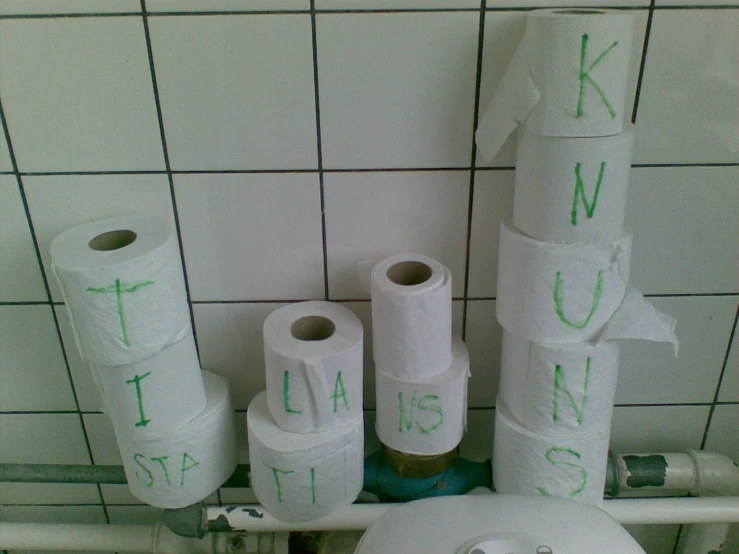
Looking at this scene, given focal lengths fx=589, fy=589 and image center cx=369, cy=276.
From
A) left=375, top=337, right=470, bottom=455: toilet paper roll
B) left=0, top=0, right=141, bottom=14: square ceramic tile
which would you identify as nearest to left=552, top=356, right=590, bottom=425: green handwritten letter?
left=375, top=337, right=470, bottom=455: toilet paper roll

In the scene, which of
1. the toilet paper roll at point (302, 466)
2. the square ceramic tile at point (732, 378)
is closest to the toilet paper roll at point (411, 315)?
the toilet paper roll at point (302, 466)

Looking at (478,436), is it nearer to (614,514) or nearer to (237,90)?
(614,514)

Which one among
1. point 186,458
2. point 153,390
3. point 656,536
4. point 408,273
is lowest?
point 656,536

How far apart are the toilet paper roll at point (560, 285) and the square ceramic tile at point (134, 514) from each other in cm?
68

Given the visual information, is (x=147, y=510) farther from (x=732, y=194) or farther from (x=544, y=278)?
(x=732, y=194)

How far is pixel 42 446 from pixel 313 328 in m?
0.49

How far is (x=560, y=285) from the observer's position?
2.09 ft

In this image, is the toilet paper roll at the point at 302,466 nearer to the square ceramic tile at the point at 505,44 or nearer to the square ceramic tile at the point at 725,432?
the square ceramic tile at the point at 505,44

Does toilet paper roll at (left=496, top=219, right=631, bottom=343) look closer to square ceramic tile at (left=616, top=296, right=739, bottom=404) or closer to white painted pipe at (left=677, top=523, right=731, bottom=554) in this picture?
square ceramic tile at (left=616, top=296, right=739, bottom=404)

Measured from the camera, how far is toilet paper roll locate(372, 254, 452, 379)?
2.14ft

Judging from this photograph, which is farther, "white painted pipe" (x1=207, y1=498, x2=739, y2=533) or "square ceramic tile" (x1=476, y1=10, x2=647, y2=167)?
"white painted pipe" (x1=207, y1=498, x2=739, y2=533)

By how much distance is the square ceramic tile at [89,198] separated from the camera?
2.34 ft

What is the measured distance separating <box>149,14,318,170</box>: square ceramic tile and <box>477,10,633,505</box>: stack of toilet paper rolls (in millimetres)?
215

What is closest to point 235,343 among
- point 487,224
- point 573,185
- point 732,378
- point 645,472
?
point 487,224
